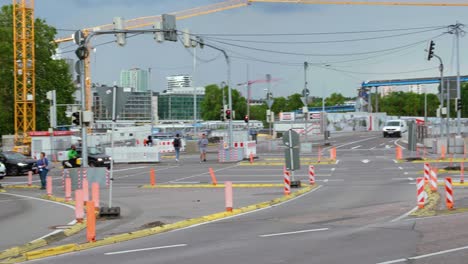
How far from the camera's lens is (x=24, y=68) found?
69188 mm

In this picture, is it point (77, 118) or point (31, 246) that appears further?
point (77, 118)

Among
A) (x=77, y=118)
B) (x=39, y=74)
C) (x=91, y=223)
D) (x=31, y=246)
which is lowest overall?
(x=31, y=246)

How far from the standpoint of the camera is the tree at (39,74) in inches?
2950

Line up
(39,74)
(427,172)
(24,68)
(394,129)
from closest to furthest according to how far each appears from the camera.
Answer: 1. (427,172)
2. (24,68)
3. (394,129)
4. (39,74)

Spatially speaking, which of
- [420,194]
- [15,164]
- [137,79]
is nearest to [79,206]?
[420,194]

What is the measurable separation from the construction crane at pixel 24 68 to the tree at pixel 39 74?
9.96 feet

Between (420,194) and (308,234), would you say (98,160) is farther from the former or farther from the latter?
(308,234)

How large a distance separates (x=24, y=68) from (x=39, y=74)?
7.47 metres

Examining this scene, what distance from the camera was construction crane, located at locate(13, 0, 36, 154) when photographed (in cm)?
6925

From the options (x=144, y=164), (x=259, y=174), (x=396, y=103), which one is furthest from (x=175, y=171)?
(x=396, y=103)

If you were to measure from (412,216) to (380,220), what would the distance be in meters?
0.99

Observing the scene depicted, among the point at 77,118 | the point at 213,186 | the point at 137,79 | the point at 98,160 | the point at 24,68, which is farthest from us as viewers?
the point at 137,79

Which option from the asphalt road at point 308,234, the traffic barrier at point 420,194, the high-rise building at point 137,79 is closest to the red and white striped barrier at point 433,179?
the asphalt road at point 308,234

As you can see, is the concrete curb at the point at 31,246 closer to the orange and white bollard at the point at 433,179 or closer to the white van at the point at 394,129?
the orange and white bollard at the point at 433,179
